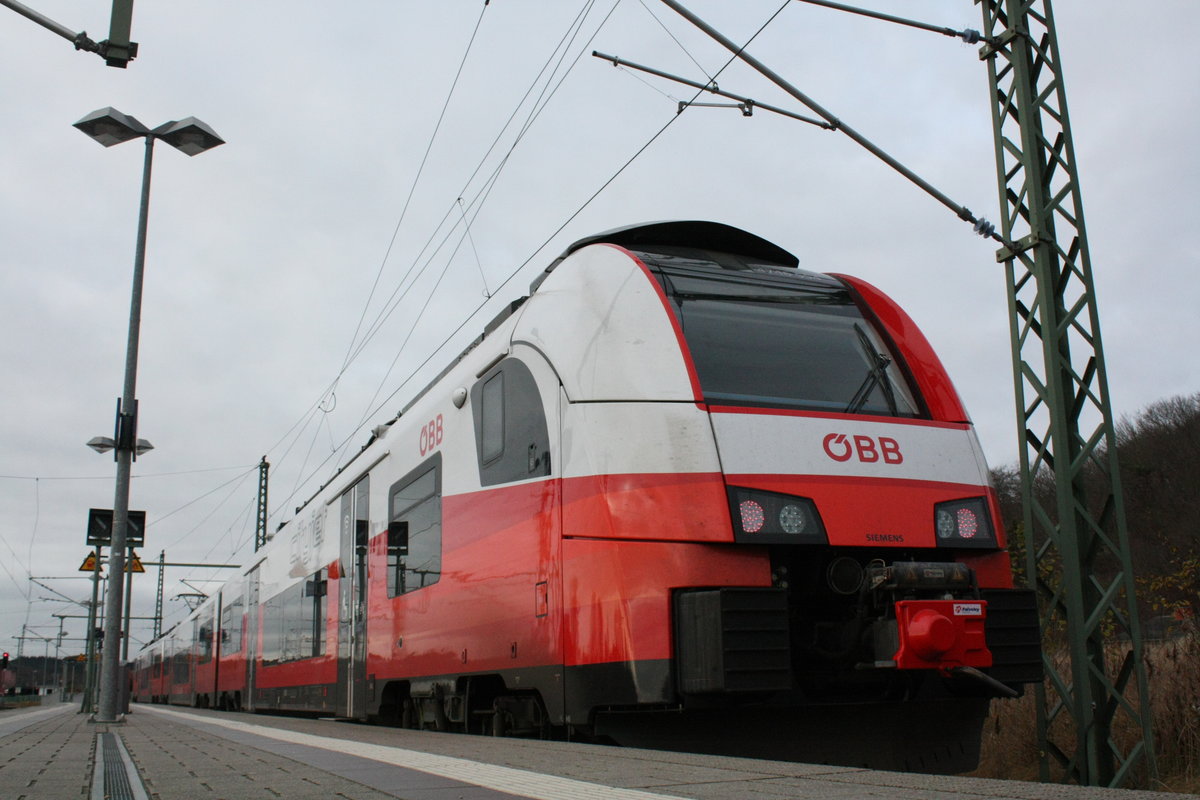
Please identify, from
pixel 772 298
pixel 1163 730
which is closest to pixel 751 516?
pixel 772 298

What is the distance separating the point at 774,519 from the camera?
5.87 metres

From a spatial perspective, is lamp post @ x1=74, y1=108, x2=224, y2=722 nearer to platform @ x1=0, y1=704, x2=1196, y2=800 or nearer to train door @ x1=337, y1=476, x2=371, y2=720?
train door @ x1=337, y1=476, x2=371, y2=720

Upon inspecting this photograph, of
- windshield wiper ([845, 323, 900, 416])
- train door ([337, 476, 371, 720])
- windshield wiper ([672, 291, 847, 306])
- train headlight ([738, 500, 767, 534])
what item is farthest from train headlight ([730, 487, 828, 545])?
train door ([337, 476, 371, 720])

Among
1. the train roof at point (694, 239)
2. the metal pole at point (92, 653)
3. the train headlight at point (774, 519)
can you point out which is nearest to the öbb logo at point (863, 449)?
the train headlight at point (774, 519)

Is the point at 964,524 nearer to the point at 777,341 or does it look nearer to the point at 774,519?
the point at 774,519

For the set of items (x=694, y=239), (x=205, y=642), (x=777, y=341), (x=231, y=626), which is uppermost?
(x=694, y=239)

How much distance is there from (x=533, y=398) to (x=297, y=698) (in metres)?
8.31

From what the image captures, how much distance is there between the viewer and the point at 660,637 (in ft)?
18.4

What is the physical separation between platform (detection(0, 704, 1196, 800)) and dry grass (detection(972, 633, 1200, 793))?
452 centimetres

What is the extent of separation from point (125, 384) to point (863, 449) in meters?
9.94

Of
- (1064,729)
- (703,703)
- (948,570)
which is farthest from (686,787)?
(1064,729)

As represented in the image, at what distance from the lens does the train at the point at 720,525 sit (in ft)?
18.6

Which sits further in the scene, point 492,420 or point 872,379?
point 492,420

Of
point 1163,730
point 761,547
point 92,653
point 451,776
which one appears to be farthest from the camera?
point 92,653
